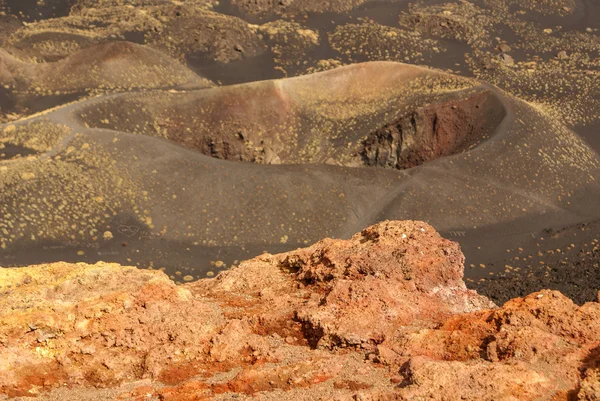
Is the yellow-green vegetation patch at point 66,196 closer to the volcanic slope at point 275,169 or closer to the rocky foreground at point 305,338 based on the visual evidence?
the volcanic slope at point 275,169

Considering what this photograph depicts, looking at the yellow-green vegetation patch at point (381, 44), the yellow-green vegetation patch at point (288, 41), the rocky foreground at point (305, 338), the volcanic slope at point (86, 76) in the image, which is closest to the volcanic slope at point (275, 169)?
the volcanic slope at point (86, 76)

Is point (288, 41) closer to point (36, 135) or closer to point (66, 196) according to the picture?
point (36, 135)

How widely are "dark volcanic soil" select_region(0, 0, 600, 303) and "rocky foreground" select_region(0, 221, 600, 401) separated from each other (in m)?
13.3

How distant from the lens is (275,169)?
29.5 metres

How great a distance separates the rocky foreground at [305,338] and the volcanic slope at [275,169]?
14.1 meters

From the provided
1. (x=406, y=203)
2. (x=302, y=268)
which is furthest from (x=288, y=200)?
(x=302, y=268)

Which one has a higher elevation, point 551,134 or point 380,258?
point 380,258

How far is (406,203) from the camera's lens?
28766mm

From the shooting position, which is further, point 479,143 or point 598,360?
point 479,143

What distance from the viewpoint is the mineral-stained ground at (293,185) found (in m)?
9.19

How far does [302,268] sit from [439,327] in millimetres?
3352

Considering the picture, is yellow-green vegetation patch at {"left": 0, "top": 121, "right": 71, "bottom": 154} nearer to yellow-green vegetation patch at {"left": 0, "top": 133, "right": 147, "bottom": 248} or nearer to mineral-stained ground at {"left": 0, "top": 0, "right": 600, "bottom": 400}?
mineral-stained ground at {"left": 0, "top": 0, "right": 600, "bottom": 400}

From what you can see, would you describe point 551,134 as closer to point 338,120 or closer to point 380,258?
point 338,120

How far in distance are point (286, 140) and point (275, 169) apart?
7053 mm
